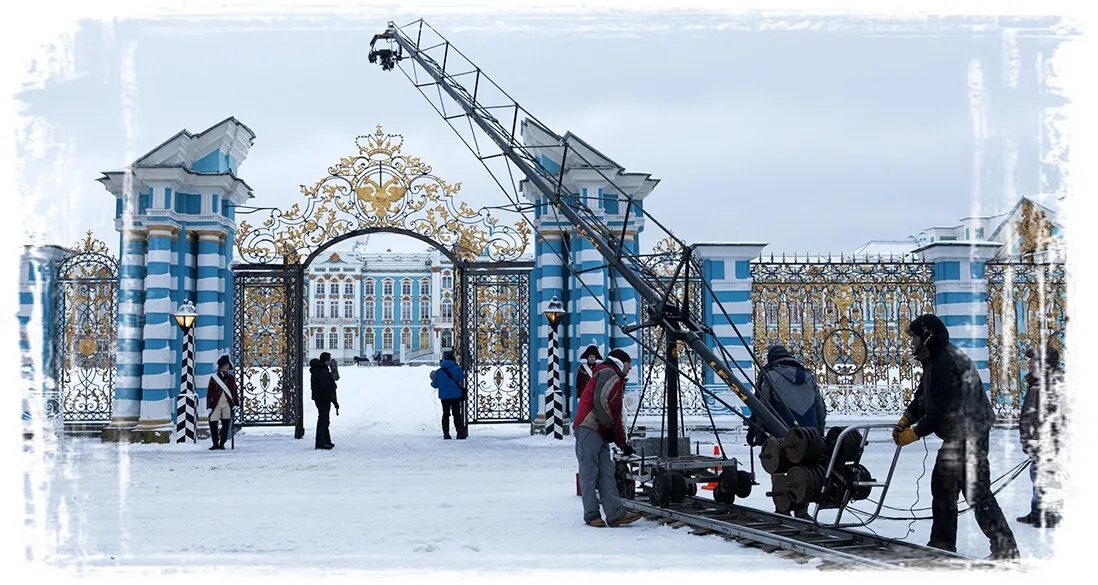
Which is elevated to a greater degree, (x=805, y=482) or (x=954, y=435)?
(x=954, y=435)

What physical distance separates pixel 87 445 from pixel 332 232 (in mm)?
5033

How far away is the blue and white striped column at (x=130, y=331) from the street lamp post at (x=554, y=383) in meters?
6.49

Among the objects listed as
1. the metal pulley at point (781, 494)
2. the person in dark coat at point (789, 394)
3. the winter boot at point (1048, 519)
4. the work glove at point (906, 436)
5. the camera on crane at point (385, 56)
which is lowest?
the winter boot at point (1048, 519)

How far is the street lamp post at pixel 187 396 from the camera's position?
50.8ft

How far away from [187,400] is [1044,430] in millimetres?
12151

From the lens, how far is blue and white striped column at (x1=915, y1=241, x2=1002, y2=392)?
1659 cm

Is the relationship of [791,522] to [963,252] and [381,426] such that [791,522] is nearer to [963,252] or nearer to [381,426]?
[963,252]

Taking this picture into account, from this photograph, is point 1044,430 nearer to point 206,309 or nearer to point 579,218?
point 579,218

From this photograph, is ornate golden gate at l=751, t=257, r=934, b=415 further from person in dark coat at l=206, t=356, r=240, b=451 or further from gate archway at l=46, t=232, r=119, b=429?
gate archway at l=46, t=232, r=119, b=429

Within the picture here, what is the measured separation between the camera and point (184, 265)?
647 inches

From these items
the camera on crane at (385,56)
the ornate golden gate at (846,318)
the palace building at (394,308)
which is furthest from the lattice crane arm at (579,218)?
the palace building at (394,308)

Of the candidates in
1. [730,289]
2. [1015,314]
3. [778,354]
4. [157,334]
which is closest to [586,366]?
[730,289]

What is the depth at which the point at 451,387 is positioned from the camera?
16.0 m

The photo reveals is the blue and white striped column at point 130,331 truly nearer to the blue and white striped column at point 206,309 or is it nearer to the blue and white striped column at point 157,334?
the blue and white striped column at point 157,334
